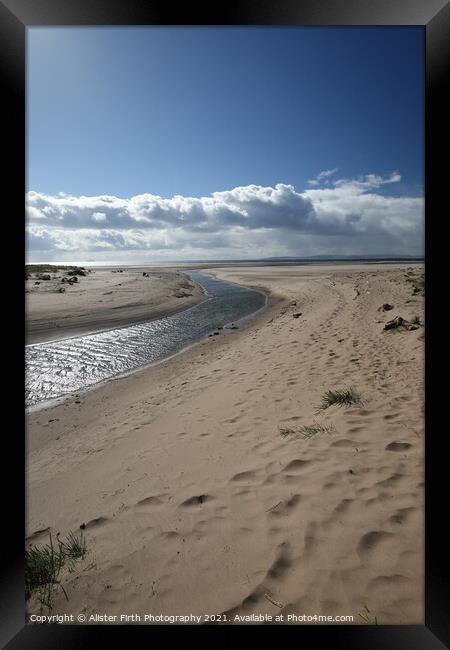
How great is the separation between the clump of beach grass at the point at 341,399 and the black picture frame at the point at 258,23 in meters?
2.80

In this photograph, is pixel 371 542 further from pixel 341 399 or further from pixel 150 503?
pixel 341 399

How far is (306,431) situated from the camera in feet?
14.1

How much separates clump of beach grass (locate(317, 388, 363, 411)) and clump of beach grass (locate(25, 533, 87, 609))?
11.9 feet

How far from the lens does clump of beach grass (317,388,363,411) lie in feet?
16.4

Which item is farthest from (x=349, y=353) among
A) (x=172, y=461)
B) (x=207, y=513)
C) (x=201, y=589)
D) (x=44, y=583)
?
(x=44, y=583)

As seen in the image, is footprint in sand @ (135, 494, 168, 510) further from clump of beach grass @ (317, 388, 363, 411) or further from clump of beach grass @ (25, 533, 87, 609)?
clump of beach grass @ (317, 388, 363, 411)

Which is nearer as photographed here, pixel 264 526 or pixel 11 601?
pixel 11 601

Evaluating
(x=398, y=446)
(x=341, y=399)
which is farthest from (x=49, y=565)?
(x=341, y=399)

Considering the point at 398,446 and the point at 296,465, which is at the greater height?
the point at 398,446

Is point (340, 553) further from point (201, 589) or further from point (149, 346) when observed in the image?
point (149, 346)

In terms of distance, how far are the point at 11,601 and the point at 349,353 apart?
7.50 metres

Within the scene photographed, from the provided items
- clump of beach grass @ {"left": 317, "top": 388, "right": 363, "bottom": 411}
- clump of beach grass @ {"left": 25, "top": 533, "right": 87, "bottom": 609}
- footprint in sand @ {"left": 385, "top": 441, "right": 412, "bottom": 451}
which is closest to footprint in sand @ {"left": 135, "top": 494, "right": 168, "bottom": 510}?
clump of beach grass @ {"left": 25, "top": 533, "right": 87, "bottom": 609}

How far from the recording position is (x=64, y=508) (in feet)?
11.7

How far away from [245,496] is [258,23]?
4046 millimetres
